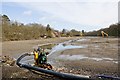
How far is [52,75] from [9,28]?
3635cm

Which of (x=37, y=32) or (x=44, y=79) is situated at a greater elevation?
(x=37, y=32)

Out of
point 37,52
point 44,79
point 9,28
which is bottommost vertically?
point 44,79

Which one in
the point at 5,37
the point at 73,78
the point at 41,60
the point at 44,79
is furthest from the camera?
the point at 5,37

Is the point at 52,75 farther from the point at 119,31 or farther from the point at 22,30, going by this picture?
the point at 119,31

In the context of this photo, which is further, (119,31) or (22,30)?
(119,31)

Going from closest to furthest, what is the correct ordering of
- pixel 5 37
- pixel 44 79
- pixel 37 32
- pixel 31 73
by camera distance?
pixel 44 79
pixel 31 73
pixel 5 37
pixel 37 32

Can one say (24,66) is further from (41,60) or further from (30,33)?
(30,33)

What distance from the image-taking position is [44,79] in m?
10.0

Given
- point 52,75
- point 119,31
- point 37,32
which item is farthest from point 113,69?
point 119,31

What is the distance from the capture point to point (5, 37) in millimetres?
42750

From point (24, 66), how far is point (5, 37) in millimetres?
31683

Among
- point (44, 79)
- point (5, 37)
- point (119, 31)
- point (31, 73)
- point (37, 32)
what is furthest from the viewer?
point (119, 31)

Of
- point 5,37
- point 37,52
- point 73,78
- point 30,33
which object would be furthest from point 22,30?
point 73,78

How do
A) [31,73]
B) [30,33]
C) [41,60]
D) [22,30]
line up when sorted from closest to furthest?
[31,73], [41,60], [22,30], [30,33]
